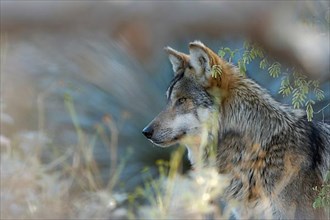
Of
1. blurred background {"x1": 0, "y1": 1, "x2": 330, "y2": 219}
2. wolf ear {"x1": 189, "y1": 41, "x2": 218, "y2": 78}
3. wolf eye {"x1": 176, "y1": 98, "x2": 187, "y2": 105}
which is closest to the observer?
wolf ear {"x1": 189, "y1": 41, "x2": 218, "y2": 78}

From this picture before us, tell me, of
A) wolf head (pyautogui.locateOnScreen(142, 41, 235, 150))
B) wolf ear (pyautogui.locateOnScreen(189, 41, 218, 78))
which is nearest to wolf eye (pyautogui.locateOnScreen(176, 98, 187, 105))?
wolf head (pyautogui.locateOnScreen(142, 41, 235, 150))

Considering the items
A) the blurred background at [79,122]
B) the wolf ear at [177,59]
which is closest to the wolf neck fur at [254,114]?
the blurred background at [79,122]

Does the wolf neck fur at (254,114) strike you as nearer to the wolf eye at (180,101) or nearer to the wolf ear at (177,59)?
the wolf eye at (180,101)

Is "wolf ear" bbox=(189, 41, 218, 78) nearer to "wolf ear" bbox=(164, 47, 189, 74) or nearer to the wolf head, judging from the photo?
the wolf head

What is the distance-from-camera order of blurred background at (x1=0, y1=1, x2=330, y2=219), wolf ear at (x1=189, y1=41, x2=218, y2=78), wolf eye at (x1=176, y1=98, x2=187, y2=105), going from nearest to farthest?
wolf ear at (x1=189, y1=41, x2=218, y2=78) → wolf eye at (x1=176, y1=98, x2=187, y2=105) → blurred background at (x1=0, y1=1, x2=330, y2=219)

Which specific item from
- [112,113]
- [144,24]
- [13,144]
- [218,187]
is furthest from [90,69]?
[144,24]

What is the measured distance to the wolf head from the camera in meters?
3.37

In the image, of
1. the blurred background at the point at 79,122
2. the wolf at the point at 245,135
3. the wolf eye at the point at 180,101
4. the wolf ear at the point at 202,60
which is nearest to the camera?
the wolf at the point at 245,135

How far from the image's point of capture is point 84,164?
430 centimetres

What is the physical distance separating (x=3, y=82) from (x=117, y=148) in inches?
40.8

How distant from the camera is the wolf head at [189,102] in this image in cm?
337

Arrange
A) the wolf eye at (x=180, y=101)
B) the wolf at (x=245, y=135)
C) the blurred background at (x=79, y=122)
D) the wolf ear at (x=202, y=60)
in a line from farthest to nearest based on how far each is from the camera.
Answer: the blurred background at (x=79, y=122)
the wolf eye at (x=180, y=101)
the wolf ear at (x=202, y=60)
the wolf at (x=245, y=135)

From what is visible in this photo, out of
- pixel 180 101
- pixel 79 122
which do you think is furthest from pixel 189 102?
pixel 79 122

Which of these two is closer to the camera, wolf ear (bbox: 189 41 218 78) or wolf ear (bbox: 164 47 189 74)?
wolf ear (bbox: 189 41 218 78)
